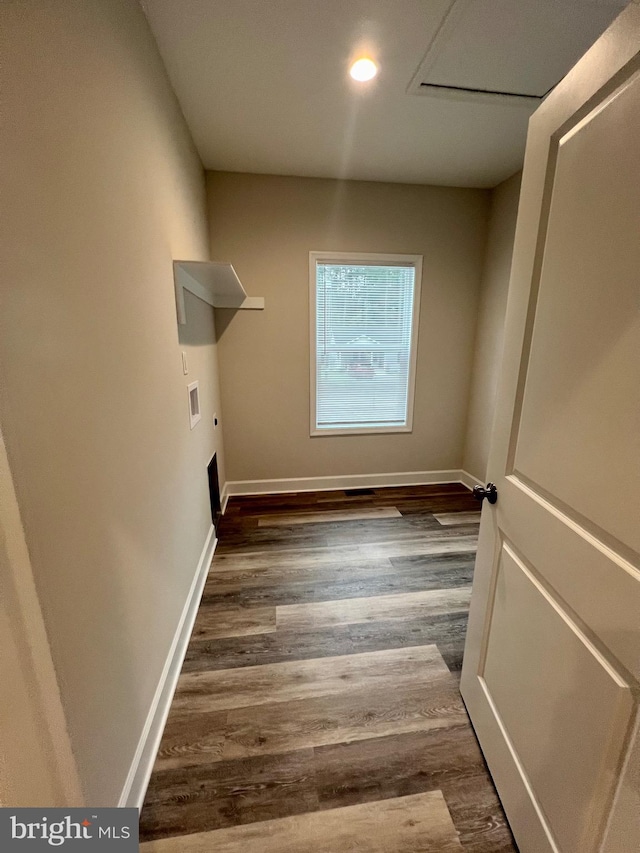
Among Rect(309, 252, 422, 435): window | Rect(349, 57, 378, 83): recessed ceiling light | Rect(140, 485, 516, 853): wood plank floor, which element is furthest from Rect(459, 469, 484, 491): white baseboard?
Rect(349, 57, 378, 83): recessed ceiling light

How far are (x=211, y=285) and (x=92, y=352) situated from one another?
1.53 m

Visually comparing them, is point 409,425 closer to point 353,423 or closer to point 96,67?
point 353,423

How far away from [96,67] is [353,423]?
269 cm

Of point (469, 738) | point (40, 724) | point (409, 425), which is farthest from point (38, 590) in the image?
point (409, 425)

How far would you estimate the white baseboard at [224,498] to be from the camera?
2881 millimetres

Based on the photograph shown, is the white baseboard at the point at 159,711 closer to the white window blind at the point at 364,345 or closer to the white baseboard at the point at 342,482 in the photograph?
the white baseboard at the point at 342,482

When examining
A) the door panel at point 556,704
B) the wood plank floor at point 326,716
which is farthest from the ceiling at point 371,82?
the wood plank floor at point 326,716

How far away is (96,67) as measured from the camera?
90cm

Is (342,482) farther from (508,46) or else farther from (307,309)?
(508,46)

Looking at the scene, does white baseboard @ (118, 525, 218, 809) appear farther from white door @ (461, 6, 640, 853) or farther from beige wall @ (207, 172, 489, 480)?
beige wall @ (207, 172, 489, 480)

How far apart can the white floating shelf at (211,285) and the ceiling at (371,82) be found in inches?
34.5

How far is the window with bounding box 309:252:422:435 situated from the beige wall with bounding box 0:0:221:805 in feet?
5.34

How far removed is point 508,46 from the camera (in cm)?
143

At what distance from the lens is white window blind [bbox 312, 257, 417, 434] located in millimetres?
2889
